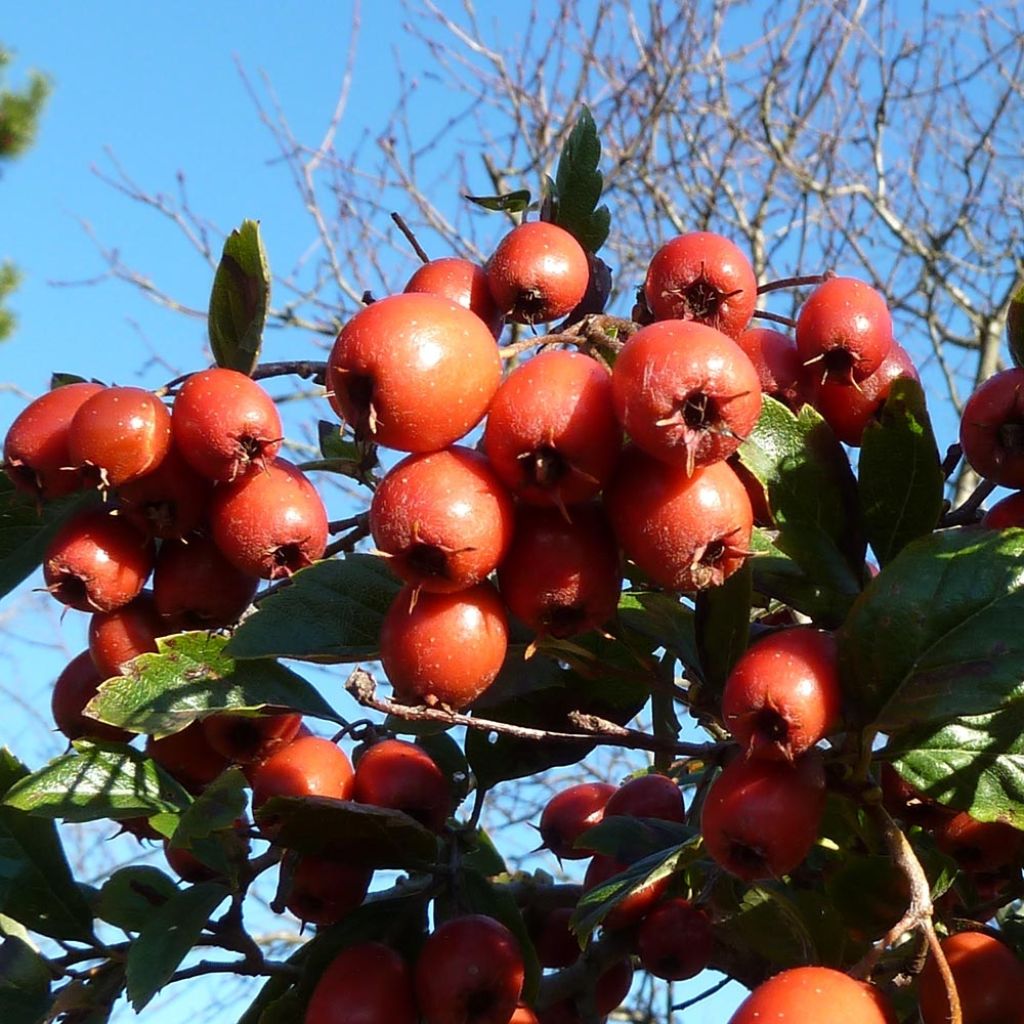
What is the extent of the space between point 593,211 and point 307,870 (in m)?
0.74

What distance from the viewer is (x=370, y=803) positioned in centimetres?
129

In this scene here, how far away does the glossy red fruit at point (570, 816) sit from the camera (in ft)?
5.15

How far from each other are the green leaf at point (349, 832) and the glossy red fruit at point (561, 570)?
0.30 metres

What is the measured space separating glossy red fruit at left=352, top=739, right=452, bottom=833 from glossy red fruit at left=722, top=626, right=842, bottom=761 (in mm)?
473

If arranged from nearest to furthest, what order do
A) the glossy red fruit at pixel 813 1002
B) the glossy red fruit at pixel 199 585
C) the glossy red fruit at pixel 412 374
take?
1. the glossy red fruit at pixel 813 1002
2. the glossy red fruit at pixel 412 374
3. the glossy red fruit at pixel 199 585

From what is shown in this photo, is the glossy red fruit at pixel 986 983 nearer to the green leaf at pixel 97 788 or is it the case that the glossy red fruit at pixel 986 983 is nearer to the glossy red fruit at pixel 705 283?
the glossy red fruit at pixel 705 283

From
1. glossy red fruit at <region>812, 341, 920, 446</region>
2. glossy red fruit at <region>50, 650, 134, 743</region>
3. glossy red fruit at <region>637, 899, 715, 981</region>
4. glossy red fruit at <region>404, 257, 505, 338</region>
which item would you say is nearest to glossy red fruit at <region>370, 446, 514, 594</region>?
glossy red fruit at <region>404, 257, 505, 338</region>

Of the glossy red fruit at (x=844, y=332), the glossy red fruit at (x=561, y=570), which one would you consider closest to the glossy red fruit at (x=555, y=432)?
the glossy red fruit at (x=561, y=570)

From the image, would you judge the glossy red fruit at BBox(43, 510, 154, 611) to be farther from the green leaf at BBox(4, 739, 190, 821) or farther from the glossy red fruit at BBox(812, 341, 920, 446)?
the glossy red fruit at BBox(812, 341, 920, 446)

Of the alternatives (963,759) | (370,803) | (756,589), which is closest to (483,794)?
(370,803)

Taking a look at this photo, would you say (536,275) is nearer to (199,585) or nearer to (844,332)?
(844,332)

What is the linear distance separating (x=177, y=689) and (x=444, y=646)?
1.05ft

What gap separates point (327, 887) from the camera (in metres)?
1.24

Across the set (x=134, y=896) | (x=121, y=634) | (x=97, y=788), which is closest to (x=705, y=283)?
(x=121, y=634)
